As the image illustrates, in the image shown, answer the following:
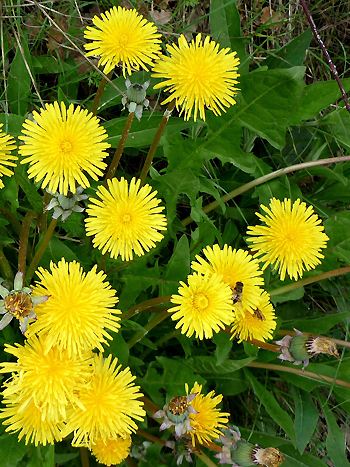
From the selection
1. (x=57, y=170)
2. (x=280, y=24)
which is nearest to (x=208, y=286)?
(x=57, y=170)

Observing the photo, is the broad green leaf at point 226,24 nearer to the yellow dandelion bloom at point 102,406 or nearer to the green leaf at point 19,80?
the green leaf at point 19,80

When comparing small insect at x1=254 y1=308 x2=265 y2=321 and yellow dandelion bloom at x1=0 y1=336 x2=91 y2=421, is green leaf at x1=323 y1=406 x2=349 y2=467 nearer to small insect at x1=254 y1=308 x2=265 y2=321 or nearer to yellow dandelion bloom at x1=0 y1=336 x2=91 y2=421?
small insect at x1=254 y1=308 x2=265 y2=321

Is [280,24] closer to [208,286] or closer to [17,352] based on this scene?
[208,286]

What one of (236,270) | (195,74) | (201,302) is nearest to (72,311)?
(201,302)

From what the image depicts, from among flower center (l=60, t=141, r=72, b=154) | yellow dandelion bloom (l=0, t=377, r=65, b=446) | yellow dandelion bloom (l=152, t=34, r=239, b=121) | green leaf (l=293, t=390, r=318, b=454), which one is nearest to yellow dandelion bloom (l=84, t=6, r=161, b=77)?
yellow dandelion bloom (l=152, t=34, r=239, b=121)

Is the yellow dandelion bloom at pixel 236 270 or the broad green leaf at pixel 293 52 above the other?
the broad green leaf at pixel 293 52

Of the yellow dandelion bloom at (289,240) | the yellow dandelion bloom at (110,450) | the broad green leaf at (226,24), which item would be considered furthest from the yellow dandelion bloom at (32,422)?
the broad green leaf at (226,24)
